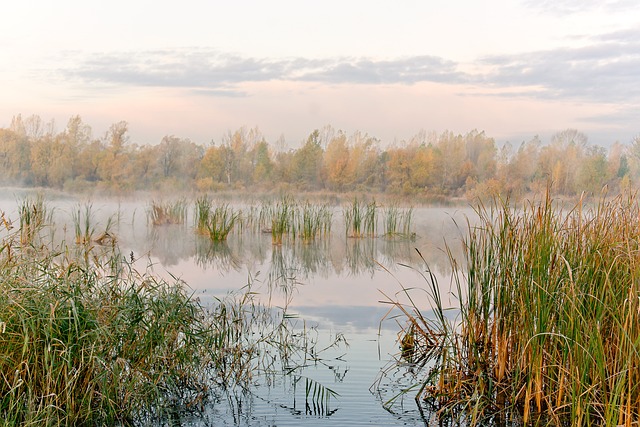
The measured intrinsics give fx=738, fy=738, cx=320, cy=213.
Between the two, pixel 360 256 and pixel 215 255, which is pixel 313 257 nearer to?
pixel 360 256

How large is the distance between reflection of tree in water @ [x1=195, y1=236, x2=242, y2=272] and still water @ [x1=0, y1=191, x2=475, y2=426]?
1 centimetres

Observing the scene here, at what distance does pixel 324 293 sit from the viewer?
7125 millimetres

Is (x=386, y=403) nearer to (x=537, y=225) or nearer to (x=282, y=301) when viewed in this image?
(x=537, y=225)

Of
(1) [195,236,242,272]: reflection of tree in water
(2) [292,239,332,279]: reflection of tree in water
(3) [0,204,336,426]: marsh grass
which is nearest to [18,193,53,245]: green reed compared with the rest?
(3) [0,204,336,426]: marsh grass

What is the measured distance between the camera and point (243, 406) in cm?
373

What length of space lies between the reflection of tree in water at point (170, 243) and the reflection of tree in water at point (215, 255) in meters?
0.15

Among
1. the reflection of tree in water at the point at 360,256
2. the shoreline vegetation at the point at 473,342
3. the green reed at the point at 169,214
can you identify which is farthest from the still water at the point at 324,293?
the green reed at the point at 169,214

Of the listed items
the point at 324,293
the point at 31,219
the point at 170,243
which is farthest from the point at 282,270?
the point at 170,243

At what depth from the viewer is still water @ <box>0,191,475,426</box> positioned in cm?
369

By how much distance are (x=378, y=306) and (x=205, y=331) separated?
9.49 ft

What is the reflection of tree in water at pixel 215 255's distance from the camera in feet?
28.7

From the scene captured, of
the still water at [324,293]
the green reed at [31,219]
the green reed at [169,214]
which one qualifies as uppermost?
the green reed at [31,219]

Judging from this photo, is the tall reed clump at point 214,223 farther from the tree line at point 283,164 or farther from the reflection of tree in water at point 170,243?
the tree line at point 283,164

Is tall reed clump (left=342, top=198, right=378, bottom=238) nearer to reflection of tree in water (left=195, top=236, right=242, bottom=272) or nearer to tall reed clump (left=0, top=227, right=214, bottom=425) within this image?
reflection of tree in water (left=195, top=236, right=242, bottom=272)
